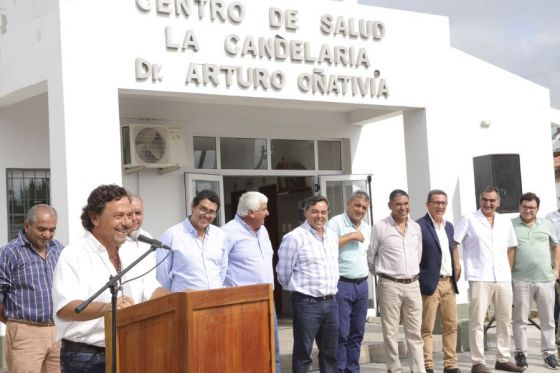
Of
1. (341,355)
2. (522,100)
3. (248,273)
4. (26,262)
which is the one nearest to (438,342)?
(341,355)

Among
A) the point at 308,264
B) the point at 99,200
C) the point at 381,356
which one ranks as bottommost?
the point at 381,356

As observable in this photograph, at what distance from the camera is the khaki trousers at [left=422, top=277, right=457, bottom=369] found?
27.9 feet

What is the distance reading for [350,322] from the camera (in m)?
8.15

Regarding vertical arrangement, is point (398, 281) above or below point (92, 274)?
below

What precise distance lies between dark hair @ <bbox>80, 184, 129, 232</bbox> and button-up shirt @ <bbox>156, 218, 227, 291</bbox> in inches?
92.7

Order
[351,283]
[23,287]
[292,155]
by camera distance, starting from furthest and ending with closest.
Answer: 1. [292,155]
2. [351,283]
3. [23,287]

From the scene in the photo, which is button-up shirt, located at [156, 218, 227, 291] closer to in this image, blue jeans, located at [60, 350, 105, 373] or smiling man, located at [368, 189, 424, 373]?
smiling man, located at [368, 189, 424, 373]

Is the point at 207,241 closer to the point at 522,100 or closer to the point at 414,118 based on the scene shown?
the point at 414,118

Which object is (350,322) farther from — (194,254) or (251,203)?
(194,254)

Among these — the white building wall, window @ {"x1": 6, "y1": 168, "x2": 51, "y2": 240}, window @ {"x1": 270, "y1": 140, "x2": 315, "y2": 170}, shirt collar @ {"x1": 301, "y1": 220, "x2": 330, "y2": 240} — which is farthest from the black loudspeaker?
window @ {"x1": 6, "y1": 168, "x2": 51, "y2": 240}

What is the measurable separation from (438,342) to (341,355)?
102 inches

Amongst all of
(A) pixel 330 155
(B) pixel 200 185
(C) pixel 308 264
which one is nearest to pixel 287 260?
(C) pixel 308 264

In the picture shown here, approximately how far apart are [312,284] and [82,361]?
3.50 m

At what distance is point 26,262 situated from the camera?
6160mm
